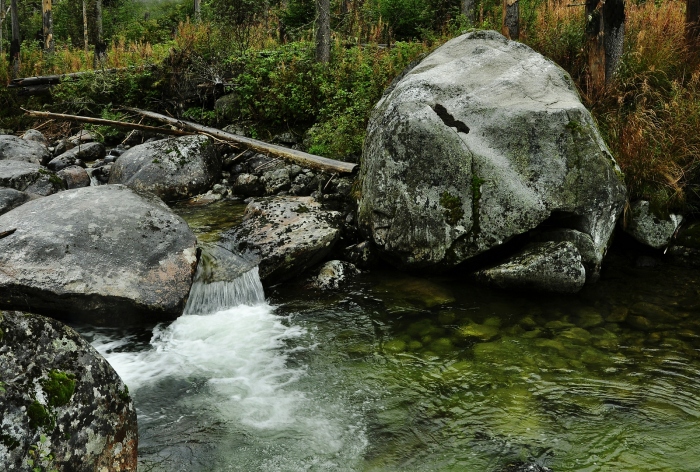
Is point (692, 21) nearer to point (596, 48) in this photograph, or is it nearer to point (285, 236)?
point (596, 48)

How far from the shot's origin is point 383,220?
278 inches

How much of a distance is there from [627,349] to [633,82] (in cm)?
493

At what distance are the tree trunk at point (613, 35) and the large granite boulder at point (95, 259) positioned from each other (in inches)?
279

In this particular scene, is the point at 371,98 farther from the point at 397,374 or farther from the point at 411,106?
the point at 397,374

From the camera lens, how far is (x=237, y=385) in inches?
194

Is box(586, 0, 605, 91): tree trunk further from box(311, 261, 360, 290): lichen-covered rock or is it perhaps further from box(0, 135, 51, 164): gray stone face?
box(0, 135, 51, 164): gray stone face

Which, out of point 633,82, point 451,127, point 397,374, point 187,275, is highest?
point 633,82

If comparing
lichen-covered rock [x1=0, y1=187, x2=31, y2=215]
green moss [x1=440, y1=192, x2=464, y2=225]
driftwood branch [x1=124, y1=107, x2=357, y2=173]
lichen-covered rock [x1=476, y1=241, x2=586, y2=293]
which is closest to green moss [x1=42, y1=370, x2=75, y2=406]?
green moss [x1=440, y1=192, x2=464, y2=225]

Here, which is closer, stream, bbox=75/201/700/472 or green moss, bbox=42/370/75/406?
green moss, bbox=42/370/75/406

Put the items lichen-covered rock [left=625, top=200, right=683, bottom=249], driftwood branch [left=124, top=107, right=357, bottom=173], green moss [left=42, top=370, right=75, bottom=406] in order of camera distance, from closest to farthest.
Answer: green moss [left=42, top=370, right=75, bottom=406] < lichen-covered rock [left=625, top=200, right=683, bottom=249] < driftwood branch [left=124, top=107, right=357, bottom=173]

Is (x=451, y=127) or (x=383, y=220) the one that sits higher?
(x=451, y=127)

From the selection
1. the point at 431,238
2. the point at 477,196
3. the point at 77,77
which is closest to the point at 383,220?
the point at 431,238

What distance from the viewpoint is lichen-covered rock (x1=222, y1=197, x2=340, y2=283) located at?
705 cm

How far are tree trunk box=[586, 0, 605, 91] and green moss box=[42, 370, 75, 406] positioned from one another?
27.4 ft
